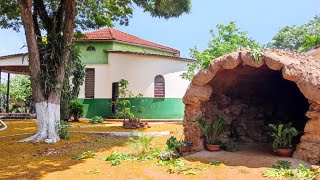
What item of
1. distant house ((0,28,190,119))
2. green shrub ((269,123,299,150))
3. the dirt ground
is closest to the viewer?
the dirt ground

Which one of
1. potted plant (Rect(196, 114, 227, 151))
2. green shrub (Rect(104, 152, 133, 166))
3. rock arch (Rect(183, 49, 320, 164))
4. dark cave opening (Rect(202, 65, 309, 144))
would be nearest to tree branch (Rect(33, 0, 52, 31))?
green shrub (Rect(104, 152, 133, 166))

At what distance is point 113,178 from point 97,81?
49.1 feet

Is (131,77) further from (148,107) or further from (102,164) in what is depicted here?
(102,164)

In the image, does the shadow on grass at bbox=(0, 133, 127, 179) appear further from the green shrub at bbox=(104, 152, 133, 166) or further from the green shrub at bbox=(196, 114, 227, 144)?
the green shrub at bbox=(196, 114, 227, 144)

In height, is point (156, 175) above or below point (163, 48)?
below

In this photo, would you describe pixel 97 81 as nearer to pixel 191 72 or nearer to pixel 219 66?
pixel 191 72

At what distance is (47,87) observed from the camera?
38.1 ft

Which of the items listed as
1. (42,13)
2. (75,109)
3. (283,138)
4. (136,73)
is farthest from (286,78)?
(136,73)

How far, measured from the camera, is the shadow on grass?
7.46 m

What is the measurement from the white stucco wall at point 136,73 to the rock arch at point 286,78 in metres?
11.8

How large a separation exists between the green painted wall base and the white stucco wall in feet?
1.26

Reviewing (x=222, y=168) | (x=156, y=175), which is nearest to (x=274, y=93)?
(x=222, y=168)

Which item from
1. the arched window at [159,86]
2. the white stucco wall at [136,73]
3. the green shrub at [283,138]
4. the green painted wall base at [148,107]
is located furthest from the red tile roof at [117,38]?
the green shrub at [283,138]

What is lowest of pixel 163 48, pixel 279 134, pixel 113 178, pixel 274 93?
pixel 113 178
